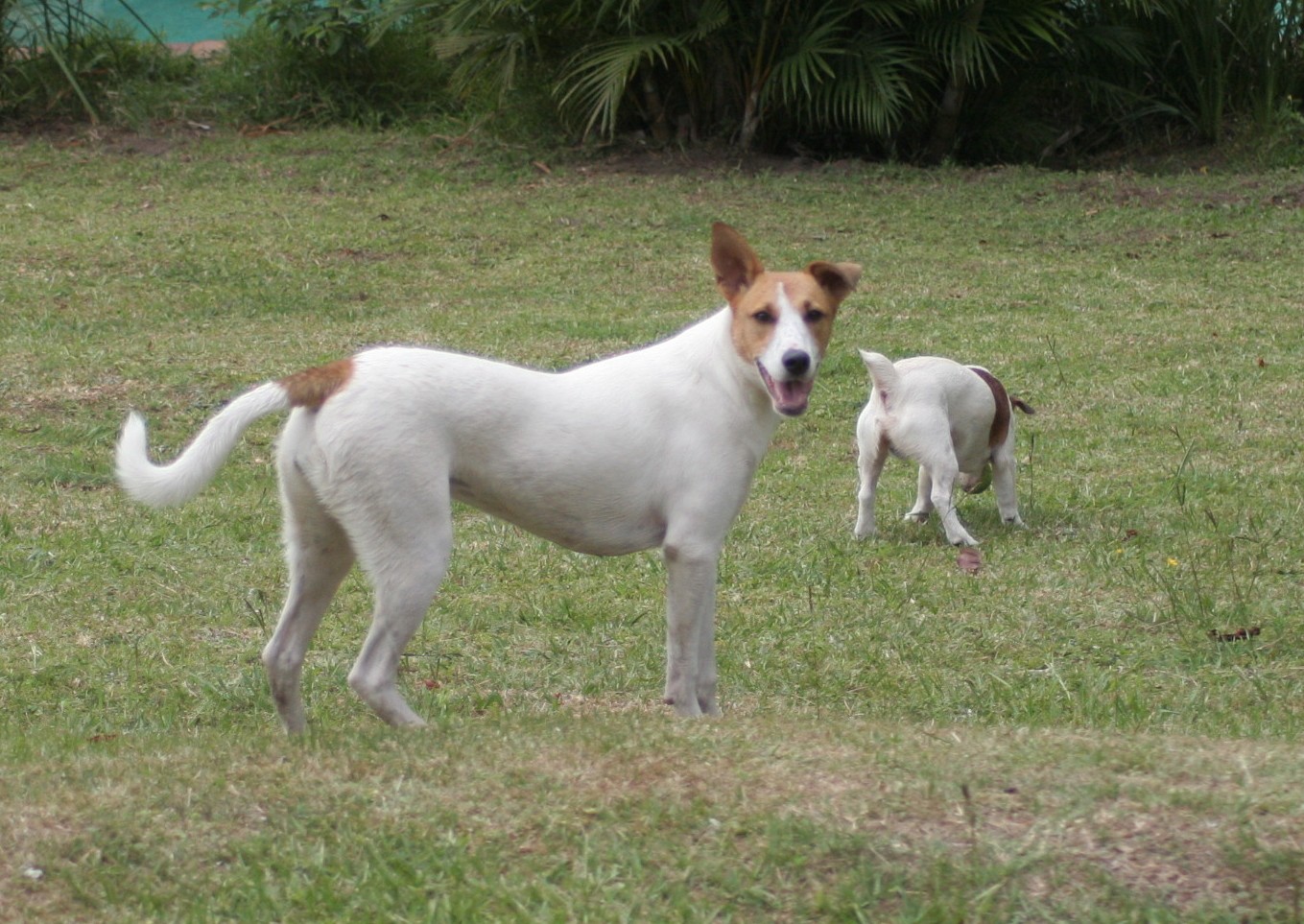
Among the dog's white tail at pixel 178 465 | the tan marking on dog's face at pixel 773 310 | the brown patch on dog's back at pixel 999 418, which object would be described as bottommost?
the brown patch on dog's back at pixel 999 418

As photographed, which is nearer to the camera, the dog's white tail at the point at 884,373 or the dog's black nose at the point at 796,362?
the dog's black nose at the point at 796,362

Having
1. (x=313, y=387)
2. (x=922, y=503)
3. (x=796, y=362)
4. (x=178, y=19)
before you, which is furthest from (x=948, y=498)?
(x=178, y=19)

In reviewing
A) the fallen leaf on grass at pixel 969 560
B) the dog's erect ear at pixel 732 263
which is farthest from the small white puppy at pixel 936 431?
the dog's erect ear at pixel 732 263

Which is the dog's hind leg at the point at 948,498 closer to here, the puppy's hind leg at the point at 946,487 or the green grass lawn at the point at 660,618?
the puppy's hind leg at the point at 946,487

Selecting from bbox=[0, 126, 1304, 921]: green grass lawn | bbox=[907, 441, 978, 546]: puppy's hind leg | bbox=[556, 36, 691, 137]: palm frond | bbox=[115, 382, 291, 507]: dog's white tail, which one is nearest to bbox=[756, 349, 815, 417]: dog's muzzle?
bbox=[0, 126, 1304, 921]: green grass lawn

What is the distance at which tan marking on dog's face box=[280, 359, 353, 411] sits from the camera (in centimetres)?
452

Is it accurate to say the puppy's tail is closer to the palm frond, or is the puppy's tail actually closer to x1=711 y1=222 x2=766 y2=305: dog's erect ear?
x1=711 y1=222 x2=766 y2=305: dog's erect ear

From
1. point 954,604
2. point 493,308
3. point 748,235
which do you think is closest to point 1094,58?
point 748,235

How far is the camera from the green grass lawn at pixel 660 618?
3584 millimetres

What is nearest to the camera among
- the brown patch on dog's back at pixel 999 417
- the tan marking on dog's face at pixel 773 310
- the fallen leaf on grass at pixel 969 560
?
the tan marking on dog's face at pixel 773 310

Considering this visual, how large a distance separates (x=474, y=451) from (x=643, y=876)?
4.97 ft

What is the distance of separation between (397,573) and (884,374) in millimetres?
3465

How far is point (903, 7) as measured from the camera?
15.6 metres

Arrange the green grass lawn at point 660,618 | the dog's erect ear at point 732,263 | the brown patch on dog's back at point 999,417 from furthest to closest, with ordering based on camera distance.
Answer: the brown patch on dog's back at point 999,417, the dog's erect ear at point 732,263, the green grass lawn at point 660,618
